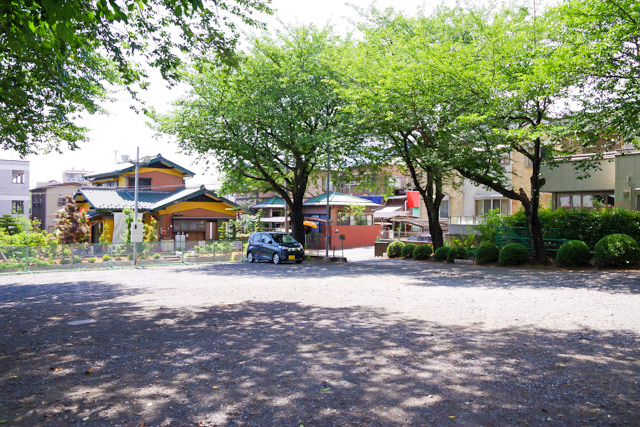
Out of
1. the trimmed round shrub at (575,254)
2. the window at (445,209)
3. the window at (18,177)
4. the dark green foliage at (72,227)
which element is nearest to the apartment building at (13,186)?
the window at (18,177)

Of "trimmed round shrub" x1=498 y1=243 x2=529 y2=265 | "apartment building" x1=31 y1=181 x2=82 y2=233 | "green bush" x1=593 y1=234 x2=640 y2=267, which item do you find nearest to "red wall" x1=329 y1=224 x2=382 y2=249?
"trimmed round shrub" x1=498 y1=243 x2=529 y2=265

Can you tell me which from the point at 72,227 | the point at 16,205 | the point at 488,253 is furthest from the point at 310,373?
the point at 16,205

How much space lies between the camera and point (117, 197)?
116 ft

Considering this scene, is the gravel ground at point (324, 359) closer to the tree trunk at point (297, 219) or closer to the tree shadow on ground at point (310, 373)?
the tree shadow on ground at point (310, 373)

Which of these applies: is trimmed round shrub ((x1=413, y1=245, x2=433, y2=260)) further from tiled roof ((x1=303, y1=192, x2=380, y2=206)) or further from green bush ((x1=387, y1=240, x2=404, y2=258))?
tiled roof ((x1=303, y1=192, x2=380, y2=206))

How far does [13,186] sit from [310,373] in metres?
53.2

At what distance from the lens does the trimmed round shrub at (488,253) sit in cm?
2223

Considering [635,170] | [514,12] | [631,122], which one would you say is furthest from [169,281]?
[635,170]

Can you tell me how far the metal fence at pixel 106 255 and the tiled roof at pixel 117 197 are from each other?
31.3 ft

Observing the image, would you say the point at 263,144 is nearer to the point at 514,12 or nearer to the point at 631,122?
the point at 514,12

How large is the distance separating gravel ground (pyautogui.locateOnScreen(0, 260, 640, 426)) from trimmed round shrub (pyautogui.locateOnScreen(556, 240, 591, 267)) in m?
7.52

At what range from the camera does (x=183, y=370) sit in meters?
5.60

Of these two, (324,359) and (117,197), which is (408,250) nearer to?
(117,197)

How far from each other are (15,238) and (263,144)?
15.9m
